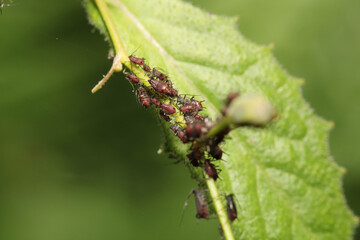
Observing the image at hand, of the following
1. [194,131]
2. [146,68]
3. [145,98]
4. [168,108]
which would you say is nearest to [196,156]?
[194,131]

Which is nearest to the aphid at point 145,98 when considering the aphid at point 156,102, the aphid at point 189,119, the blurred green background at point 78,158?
the aphid at point 156,102

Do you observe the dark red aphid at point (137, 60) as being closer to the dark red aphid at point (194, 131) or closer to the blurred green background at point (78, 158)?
the dark red aphid at point (194, 131)

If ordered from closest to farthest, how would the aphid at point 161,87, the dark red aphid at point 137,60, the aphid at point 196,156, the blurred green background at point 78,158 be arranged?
the aphid at point 196,156 < the aphid at point 161,87 < the dark red aphid at point 137,60 < the blurred green background at point 78,158

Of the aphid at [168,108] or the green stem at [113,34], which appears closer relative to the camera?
the aphid at [168,108]

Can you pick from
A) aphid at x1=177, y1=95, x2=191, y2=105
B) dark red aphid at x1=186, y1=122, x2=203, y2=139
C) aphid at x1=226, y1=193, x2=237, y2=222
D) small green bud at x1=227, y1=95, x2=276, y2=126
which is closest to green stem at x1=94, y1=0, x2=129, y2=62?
aphid at x1=177, y1=95, x2=191, y2=105

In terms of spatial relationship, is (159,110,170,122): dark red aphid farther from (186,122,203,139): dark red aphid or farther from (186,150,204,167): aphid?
(186,122,203,139): dark red aphid

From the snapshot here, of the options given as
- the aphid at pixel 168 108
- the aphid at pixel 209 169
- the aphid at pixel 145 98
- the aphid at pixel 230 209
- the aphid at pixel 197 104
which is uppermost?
the aphid at pixel 145 98

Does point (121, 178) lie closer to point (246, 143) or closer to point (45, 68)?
point (45, 68)

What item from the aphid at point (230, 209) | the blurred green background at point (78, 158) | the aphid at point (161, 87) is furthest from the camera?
the blurred green background at point (78, 158)
